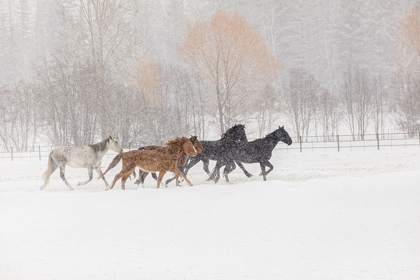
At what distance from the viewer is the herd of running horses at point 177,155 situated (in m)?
12.2

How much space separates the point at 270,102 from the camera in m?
38.1

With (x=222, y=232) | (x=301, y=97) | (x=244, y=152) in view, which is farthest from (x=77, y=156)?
(x=301, y=97)

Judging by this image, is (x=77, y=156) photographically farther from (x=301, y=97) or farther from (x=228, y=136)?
(x=301, y=97)

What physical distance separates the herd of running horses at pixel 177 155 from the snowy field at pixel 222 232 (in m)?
1.04

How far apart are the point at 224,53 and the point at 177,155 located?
15141mm

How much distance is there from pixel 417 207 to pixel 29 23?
6805 centimetres

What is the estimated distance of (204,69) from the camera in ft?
88.9

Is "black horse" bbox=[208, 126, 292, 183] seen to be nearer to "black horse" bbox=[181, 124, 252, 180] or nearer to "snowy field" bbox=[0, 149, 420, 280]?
"black horse" bbox=[181, 124, 252, 180]

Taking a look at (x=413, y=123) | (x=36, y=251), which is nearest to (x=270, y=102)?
(x=413, y=123)

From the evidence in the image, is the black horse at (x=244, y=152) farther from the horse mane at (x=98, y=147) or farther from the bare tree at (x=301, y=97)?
the bare tree at (x=301, y=97)

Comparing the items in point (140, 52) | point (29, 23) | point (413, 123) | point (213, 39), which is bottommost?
point (413, 123)

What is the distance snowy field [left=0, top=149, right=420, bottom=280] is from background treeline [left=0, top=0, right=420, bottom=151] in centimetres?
1542

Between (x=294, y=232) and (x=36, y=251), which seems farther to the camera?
(x=294, y=232)

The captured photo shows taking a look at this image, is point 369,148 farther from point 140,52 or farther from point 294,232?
point 140,52
